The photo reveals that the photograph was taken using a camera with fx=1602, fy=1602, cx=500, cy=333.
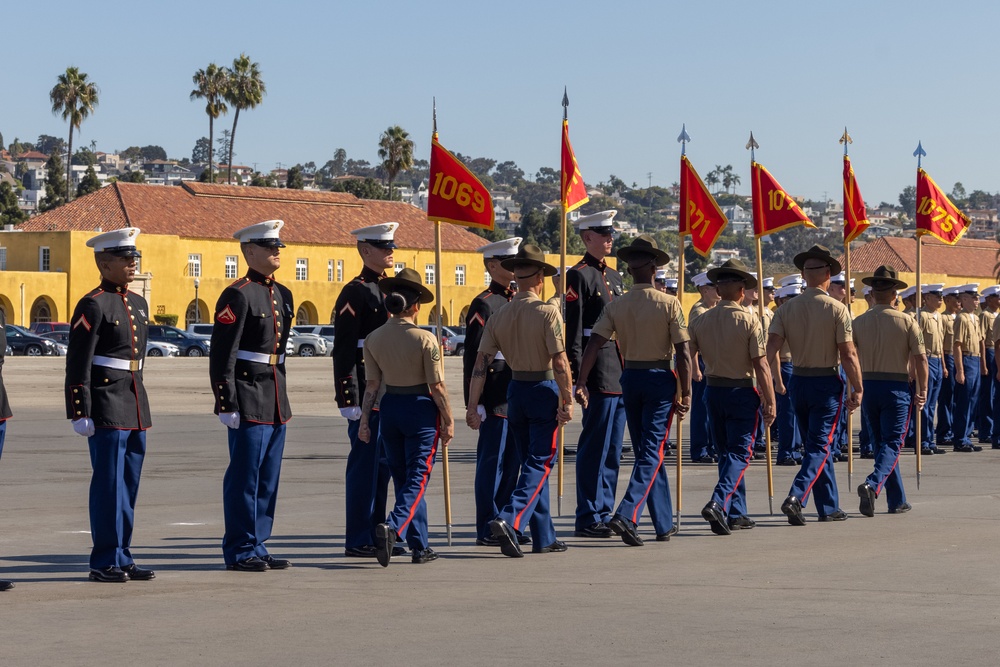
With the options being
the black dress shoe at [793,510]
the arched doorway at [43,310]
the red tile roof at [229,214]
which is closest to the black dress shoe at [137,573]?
the black dress shoe at [793,510]

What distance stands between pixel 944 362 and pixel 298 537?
1116 centimetres

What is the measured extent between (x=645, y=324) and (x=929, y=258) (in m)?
106

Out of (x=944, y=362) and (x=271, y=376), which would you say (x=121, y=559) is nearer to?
(x=271, y=376)

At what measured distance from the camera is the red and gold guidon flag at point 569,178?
1238 cm

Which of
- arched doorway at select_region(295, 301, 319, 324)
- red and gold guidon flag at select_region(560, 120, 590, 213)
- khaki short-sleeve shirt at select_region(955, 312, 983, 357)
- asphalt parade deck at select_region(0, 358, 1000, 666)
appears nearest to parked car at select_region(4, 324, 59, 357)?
arched doorway at select_region(295, 301, 319, 324)

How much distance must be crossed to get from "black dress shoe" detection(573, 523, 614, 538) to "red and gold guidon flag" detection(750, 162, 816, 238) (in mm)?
5251

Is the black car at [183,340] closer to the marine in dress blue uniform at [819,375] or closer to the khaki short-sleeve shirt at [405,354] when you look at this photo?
the marine in dress blue uniform at [819,375]

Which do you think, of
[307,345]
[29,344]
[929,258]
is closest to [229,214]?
[307,345]

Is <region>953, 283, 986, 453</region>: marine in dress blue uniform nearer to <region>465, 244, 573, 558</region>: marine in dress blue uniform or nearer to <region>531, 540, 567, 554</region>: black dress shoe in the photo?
<region>531, 540, 567, 554</region>: black dress shoe

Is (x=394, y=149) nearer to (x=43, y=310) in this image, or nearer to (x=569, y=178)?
(x=43, y=310)

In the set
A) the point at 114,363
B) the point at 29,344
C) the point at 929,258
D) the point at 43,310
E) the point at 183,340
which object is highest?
the point at 929,258

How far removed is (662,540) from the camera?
10906 mm

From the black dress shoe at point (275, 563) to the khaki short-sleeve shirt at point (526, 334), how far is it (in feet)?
6.14

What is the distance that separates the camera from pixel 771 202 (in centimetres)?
1574
